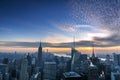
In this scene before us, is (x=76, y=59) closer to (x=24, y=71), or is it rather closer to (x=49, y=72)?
(x=49, y=72)

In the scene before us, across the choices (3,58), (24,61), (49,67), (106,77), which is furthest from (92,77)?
(3,58)

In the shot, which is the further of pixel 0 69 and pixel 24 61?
pixel 24 61

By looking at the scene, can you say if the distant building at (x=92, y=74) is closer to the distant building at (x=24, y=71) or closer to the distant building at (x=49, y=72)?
the distant building at (x=49, y=72)

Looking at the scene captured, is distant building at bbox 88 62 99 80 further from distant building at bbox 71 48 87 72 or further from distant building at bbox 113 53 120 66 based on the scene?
distant building at bbox 113 53 120 66

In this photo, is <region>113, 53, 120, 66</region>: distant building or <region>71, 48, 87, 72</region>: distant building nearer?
<region>71, 48, 87, 72</region>: distant building

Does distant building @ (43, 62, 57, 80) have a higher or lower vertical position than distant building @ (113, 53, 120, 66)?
lower

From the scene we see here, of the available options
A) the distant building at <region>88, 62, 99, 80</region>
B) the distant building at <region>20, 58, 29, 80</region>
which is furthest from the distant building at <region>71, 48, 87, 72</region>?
the distant building at <region>20, 58, 29, 80</region>

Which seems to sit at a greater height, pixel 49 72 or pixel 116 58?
pixel 116 58

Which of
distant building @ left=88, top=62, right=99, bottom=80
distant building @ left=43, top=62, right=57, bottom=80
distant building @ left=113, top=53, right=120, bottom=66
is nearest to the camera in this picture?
distant building @ left=88, top=62, right=99, bottom=80

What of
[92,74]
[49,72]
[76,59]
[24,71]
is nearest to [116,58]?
[76,59]

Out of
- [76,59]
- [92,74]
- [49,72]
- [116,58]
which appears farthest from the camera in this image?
[116,58]

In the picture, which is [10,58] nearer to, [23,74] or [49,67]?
[23,74]
